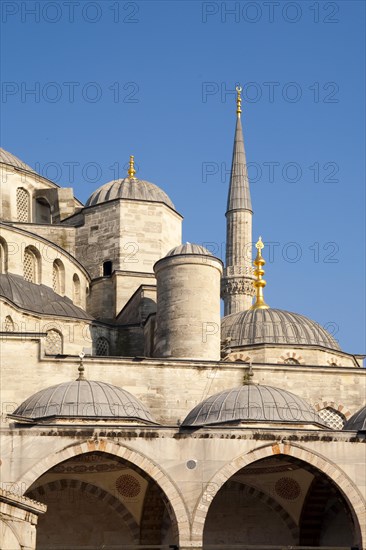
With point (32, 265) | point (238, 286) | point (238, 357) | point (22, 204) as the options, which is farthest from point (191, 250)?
point (238, 286)

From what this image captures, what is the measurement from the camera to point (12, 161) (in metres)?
47.6

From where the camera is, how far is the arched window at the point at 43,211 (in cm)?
4760

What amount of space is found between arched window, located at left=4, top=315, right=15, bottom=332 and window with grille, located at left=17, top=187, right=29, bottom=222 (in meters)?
9.37

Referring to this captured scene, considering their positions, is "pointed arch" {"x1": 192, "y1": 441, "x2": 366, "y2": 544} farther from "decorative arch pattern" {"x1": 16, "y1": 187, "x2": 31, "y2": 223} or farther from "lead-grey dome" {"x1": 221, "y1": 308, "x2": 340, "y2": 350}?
"decorative arch pattern" {"x1": 16, "y1": 187, "x2": 31, "y2": 223}

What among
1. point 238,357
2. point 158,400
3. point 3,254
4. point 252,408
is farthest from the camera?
point 3,254

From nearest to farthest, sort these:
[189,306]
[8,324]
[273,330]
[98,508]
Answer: [98,508] → [189,306] → [8,324] → [273,330]

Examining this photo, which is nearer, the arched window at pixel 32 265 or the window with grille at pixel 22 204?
the arched window at pixel 32 265

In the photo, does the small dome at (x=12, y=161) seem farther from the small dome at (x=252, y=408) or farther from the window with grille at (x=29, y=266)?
the small dome at (x=252, y=408)

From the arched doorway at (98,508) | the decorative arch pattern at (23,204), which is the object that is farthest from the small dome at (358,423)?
the decorative arch pattern at (23,204)

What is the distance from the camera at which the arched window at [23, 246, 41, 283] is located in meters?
41.1

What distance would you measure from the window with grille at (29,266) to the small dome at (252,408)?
30.4 feet

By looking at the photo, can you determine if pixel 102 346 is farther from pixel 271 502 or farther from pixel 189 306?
pixel 271 502

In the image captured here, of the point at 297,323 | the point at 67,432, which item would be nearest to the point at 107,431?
the point at 67,432

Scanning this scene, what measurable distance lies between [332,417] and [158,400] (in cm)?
442
